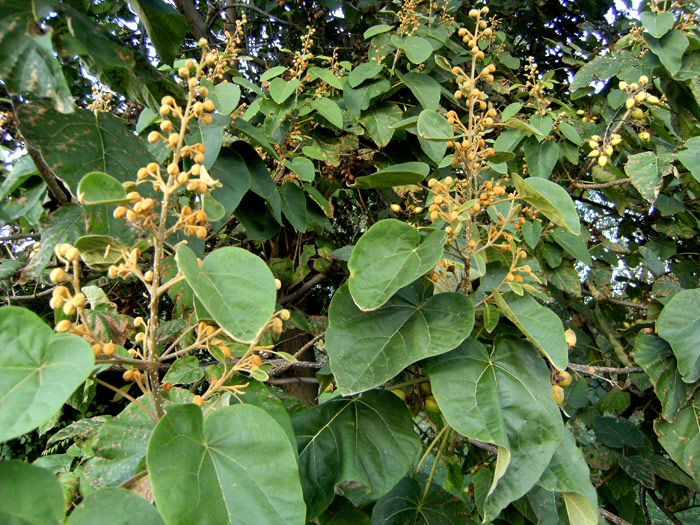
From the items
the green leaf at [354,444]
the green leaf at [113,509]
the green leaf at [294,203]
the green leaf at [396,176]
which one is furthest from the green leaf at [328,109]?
the green leaf at [113,509]

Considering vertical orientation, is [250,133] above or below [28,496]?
above

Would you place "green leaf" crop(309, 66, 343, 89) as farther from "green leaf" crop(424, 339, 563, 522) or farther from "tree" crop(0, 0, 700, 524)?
"green leaf" crop(424, 339, 563, 522)

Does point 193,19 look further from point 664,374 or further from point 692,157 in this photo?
point 664,374

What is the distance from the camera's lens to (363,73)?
204 centimetres

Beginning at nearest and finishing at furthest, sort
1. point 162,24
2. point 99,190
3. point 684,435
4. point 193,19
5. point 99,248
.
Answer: point 99,190 → point 99,248 → point 162,24 → point 684,435 → point 193,19

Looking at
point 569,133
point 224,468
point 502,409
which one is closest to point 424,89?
point 569,133

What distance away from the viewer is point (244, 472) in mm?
701

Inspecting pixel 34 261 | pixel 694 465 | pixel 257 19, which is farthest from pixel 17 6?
pixel 257 19

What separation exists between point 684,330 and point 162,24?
65.1 inches

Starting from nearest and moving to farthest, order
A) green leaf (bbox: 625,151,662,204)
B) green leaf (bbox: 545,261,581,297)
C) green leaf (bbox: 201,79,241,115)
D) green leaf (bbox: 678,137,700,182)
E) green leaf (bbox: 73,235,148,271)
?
green leaf (bbox: 73,235,148,271), green leaf (bbox: 201,79,241,115), green leaf (bbox: 678,137,700,182), green leaf (bbox: 625,151,662,204), green leaf (bbox: 545,261,581,297)

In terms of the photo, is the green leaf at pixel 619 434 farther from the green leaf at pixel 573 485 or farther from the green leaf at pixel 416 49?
the green leaf at pixel 416 49

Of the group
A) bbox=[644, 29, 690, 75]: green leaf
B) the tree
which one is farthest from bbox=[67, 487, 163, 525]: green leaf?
bbox=[644, 29, 690, 75]: green leaf

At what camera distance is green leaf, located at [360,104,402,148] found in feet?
6.44

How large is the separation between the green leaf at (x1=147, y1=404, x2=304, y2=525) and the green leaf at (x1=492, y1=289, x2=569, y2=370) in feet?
1.81
